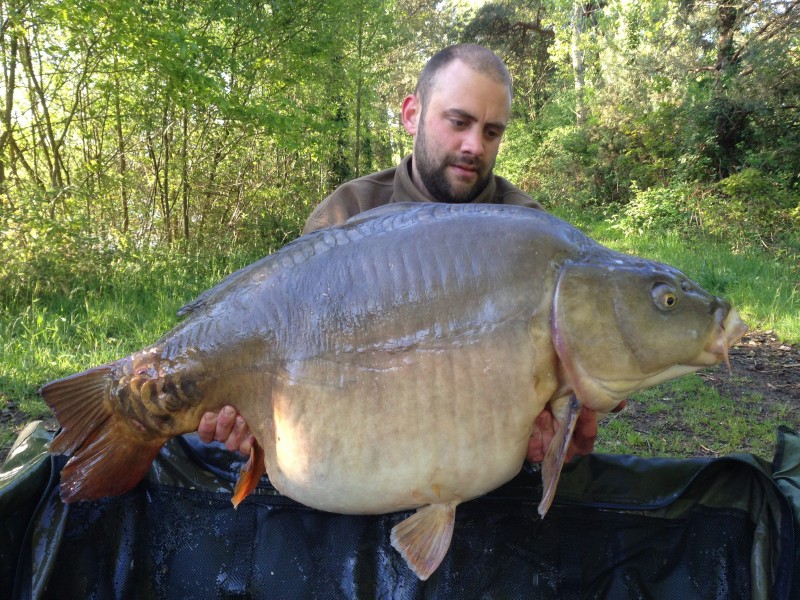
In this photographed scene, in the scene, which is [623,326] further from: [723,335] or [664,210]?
[664,210]

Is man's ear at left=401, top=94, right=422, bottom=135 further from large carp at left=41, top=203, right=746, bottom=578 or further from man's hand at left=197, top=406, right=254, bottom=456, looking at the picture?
man's hand at left=197, top=406, right=254, bottom=456

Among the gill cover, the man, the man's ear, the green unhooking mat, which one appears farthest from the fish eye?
the man's ear

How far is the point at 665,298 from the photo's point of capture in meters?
0.99

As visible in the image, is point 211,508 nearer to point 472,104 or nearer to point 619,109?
point 472,104

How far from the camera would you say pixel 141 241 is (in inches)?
192

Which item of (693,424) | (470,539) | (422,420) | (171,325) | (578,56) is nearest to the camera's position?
(422,420)

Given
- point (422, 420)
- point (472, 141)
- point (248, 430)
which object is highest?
point (472, 141)

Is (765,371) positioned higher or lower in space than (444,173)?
lower

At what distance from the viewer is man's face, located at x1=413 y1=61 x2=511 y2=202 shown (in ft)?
5.76

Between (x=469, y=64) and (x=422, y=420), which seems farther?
(x=469, y=64)

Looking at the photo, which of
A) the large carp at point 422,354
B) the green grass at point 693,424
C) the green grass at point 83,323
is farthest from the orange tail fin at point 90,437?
the green grass at point 693,424

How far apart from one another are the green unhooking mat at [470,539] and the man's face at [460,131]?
93 cm

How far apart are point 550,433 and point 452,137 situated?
105 centimetres

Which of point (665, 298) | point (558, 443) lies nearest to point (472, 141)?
point (665, 298)
